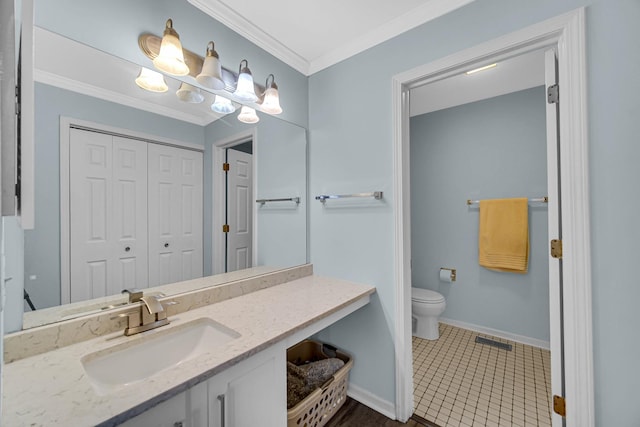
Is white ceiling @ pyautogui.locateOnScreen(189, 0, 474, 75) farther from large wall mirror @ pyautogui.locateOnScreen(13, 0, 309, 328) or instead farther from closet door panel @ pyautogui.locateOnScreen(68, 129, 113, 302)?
closet door panel @ pyautogui.locateOnScreen(68, 129, 113, 302)

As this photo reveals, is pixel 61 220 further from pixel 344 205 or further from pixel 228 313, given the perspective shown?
pixel 344 205

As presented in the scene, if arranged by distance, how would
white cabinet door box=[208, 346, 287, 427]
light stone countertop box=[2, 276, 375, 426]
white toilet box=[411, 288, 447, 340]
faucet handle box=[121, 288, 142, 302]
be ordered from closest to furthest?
1. light stone countertop box=[2, 276, 375, 426]
2. white cabinet door box=[208, 346, 287, 427]
3. faucet handle box=[121, 288, 142, 302]
4. white toilet box=[411, 288, 447, 340]

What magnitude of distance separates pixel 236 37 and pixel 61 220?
132 cm

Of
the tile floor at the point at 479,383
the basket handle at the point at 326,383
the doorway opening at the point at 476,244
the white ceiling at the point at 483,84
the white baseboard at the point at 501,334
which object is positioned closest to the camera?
the basket handle at the point at 326,383

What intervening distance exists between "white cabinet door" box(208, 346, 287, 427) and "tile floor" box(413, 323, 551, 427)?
108 centimetres

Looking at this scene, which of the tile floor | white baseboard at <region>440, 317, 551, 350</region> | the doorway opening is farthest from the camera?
white baseboard at <region>440, 317, 551, 350</region>

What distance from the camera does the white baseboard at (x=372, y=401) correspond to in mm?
1571

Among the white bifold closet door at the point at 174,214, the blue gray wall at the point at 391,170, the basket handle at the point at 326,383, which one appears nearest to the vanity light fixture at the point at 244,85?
the white bifold closet door at the point at 174,214

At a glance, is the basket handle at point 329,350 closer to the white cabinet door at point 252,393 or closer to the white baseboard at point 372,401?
the white baseboard at point 372,401

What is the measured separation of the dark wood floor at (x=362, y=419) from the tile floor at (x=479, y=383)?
123mm

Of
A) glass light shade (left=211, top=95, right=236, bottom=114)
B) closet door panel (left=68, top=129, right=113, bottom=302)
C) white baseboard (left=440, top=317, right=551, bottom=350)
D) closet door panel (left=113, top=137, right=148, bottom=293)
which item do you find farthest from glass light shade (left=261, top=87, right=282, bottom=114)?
white baseboard (left=440, top=317, right=551, bottom=350)

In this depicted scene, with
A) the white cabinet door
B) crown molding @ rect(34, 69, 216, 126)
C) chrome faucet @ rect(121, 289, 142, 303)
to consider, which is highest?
crown molding @ rect(34, 69, 216, 126)

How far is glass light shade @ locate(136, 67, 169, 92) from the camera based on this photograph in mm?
1203

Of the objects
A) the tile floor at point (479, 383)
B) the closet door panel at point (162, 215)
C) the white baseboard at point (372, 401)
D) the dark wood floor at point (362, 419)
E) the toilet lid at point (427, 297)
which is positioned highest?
the closet door panel at point (162, 215)
